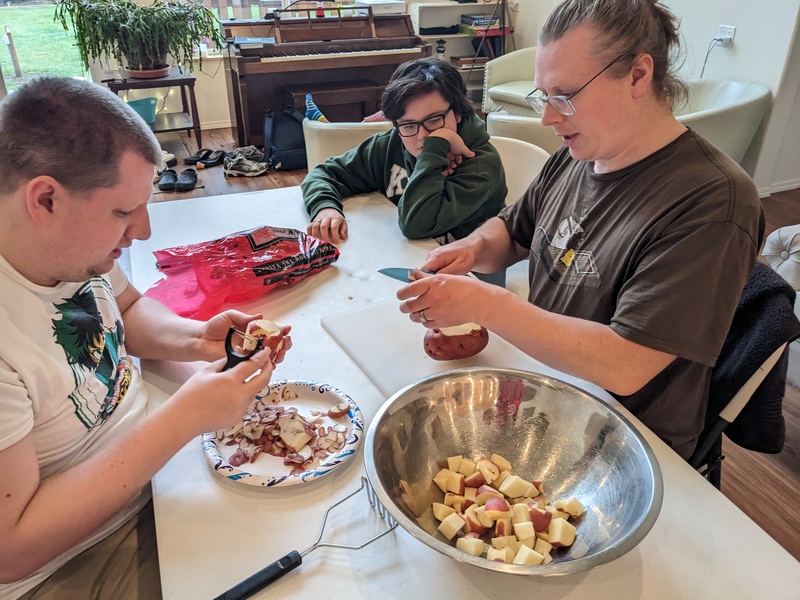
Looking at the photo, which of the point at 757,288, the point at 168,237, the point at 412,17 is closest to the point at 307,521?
the point at 757,288

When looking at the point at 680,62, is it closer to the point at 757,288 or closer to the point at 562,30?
the point at 562,30

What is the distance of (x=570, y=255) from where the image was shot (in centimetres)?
114

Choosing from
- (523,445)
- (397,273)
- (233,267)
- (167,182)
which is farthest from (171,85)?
(523,445)

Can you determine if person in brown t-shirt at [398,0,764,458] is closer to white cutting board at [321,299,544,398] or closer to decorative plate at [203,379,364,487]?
white cutting board at [321,299,544,398]

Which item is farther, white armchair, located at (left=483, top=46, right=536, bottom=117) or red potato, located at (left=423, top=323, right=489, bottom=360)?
white armchair, located at (left=483, top=46, right=536, bottom=117)

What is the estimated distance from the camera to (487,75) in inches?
182

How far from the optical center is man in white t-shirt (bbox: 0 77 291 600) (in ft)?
2.37

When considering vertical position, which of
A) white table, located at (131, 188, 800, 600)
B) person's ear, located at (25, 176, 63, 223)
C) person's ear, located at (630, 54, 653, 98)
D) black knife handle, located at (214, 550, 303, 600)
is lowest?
white table, located at (131, 188, 800, 600)

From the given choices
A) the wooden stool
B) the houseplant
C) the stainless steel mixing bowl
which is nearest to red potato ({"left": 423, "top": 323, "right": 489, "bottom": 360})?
the stainless steel mixing bowl

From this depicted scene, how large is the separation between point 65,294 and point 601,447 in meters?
0.80

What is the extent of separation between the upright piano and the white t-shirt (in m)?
3.76

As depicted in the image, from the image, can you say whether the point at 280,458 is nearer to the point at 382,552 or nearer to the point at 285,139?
the point at 382,552

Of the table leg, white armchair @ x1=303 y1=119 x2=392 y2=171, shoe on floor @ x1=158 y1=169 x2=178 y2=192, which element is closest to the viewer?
white armchair @ x1=303 y1=119 x2=392 y2=171

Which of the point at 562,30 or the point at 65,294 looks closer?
the point at 65,294
